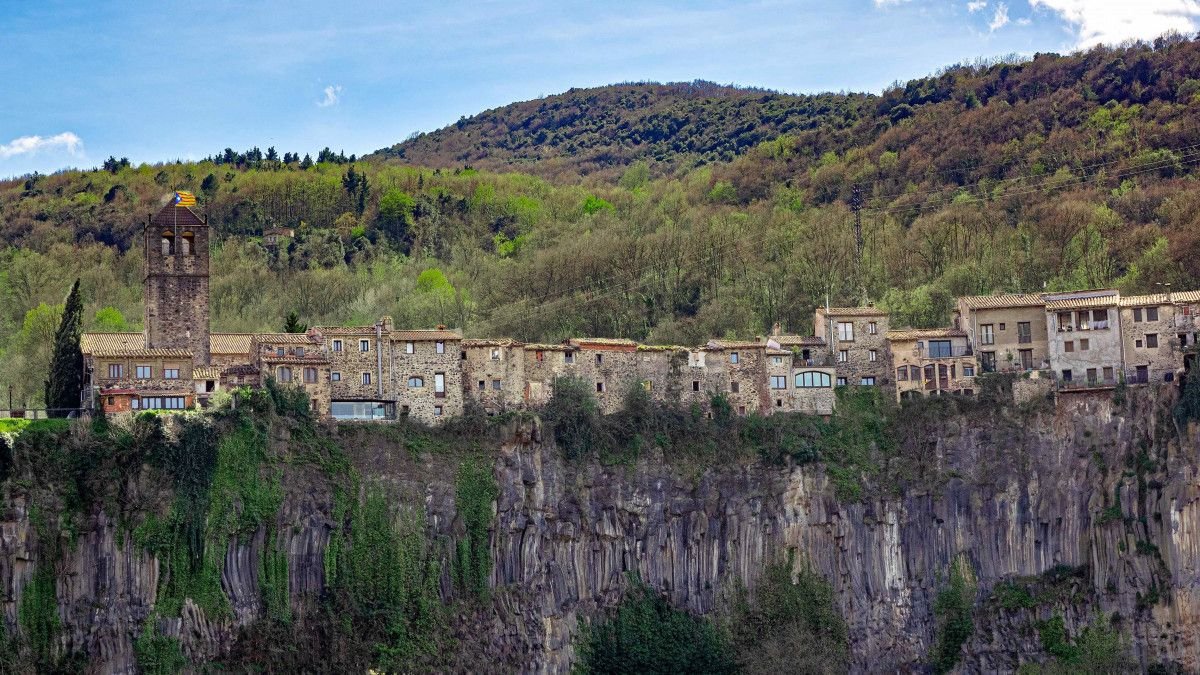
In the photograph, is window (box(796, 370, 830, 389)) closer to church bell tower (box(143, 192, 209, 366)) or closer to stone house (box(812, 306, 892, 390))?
stone house (box(812, 306, 892, 390))

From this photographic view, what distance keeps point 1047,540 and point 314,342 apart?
1253 inches

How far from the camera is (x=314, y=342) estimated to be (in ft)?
261

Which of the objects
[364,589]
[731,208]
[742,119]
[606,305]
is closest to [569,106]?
[742,119]

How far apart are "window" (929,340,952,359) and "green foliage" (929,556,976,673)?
373 inches

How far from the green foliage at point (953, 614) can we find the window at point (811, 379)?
984cm

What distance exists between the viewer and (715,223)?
361 feet

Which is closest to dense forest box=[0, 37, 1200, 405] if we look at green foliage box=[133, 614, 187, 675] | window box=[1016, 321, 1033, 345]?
window box=[1016, 321, 1033, 345]

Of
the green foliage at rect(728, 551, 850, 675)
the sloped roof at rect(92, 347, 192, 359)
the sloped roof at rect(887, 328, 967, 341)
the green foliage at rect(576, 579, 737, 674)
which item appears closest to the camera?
the sloped roof at rect(92, 347, 192, 359)

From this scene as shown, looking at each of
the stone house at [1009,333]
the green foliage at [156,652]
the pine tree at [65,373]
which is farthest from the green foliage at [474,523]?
the stone house at [1009,333]

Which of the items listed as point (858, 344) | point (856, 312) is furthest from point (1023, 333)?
point (856, 312)

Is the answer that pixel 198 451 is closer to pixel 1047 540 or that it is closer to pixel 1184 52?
pixel 1047 540

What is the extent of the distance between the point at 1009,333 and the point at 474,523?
2558cm

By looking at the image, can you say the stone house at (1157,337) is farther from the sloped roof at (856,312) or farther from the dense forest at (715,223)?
the sloped roof at (856,312)

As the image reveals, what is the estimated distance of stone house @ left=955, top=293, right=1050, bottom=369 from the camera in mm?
85875
